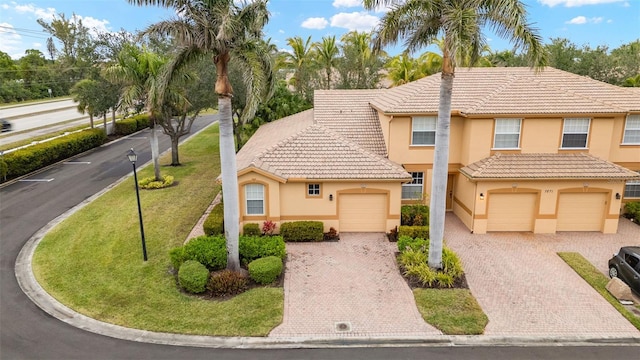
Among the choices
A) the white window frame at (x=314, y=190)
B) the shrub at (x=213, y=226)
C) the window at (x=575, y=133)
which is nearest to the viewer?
the shrub at (x=213, y=226)

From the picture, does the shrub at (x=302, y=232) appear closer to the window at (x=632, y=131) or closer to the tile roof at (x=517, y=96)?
the tile roof at (x=517, y=96)

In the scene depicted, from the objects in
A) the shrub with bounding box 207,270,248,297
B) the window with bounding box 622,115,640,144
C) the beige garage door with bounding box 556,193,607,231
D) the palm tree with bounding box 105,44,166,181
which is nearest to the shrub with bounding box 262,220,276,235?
the shrub with bounding box 207,270,248,297

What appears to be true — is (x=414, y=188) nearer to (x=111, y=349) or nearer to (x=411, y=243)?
(x=411, y=243)

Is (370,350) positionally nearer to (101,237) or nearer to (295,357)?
(295,357)

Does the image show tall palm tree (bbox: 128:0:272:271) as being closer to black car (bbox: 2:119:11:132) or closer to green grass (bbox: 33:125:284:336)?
green grass (bbox: 33:125:284:336)

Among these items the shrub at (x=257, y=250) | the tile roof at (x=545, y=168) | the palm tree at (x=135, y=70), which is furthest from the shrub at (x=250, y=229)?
the tile roof at (x=545, y=168)

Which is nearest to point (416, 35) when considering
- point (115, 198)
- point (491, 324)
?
point (491, 324)

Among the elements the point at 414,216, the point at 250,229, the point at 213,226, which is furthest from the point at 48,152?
the point at 414,216

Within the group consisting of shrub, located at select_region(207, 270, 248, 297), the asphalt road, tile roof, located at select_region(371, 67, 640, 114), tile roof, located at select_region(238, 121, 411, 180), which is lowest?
the asphalt road
